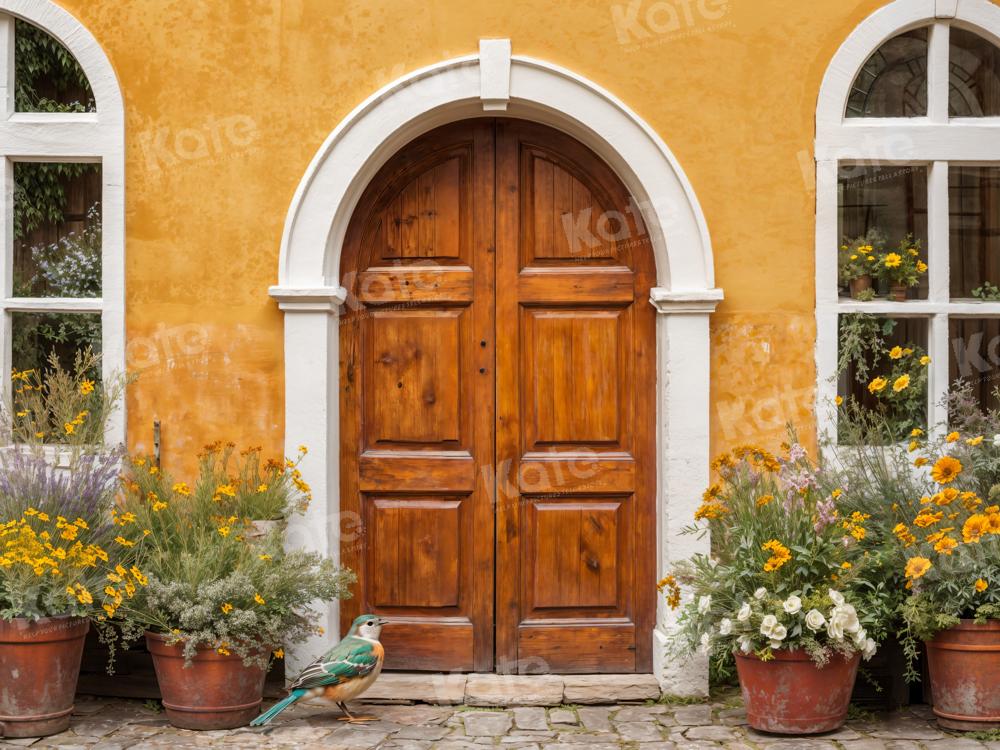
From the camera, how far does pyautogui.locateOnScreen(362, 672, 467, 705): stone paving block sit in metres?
5.51

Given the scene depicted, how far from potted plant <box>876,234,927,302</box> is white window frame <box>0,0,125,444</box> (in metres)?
3.54

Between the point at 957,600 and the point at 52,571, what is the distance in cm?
362

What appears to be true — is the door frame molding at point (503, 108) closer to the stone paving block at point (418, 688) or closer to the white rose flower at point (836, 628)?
the stone paving block at point (418, 688)

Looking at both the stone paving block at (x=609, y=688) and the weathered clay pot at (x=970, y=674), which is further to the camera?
the stone paving block at (x=609, y=688)

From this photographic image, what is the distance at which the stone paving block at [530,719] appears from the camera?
5.16 meters

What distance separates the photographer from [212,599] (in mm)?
4961

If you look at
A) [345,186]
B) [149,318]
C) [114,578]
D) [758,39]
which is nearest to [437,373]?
[345,186]

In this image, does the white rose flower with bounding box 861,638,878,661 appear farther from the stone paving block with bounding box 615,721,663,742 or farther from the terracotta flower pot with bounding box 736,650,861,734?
the stone paving block with bounding box 615,721,663,742

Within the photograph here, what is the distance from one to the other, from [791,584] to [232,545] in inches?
91.4

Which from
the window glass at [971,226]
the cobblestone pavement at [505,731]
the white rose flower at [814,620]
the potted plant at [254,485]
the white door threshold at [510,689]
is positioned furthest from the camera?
the window glass at [971,226]

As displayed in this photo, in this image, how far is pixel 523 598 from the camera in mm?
5852

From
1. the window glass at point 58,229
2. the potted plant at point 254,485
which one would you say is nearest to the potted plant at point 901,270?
the potted plant at point 254,485

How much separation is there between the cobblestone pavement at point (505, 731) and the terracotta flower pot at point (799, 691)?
62mm

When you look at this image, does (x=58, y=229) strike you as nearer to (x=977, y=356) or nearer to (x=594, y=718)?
(x=594, y=718)
